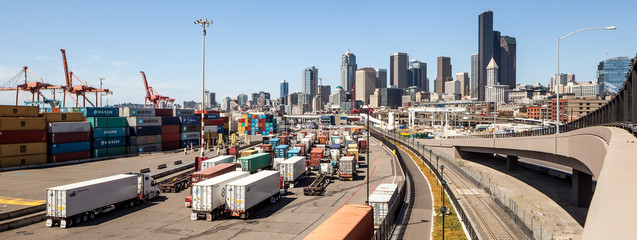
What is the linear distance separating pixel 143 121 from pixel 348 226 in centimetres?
6968

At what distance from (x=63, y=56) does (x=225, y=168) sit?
349ft

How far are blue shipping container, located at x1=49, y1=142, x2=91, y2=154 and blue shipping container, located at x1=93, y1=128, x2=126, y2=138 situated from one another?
2.79 metres

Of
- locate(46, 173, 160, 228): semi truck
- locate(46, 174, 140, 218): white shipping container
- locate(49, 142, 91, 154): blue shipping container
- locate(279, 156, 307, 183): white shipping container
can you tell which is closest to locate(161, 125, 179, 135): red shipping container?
locate(49, 142, 91, 154): blue shipping container

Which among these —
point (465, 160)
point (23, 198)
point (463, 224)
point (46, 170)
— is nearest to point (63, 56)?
point (46, 170)

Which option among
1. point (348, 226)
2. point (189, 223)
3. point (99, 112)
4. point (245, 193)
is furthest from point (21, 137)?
point (348, 226)

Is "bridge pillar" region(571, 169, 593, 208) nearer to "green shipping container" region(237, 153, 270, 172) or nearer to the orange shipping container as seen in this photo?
the orange shipping container

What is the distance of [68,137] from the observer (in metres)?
62.8

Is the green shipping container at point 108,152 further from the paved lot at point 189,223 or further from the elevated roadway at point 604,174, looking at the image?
the elevated roadway at point 604,174

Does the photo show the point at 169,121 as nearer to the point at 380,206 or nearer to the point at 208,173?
the point at 208,173

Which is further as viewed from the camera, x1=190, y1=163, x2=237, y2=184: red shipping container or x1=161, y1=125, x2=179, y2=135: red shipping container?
x1=161, y1=125, x2=179, y2=135: red shipping container

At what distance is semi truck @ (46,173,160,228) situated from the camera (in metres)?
27.2

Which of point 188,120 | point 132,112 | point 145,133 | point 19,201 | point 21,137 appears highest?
point 132,112

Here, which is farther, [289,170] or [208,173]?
A: [289,170]

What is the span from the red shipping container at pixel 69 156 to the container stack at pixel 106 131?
7.06 feet
